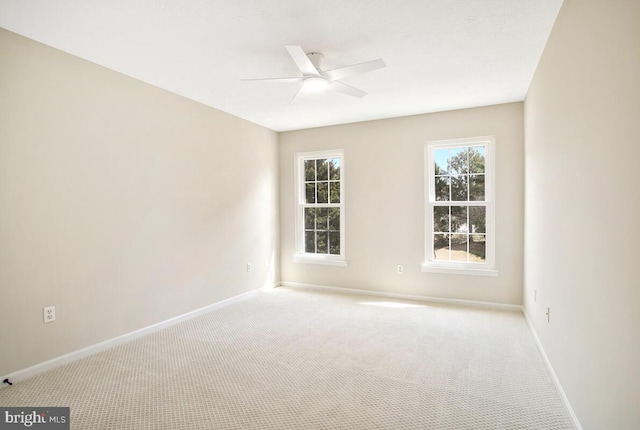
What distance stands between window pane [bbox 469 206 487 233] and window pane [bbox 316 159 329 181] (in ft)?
6.97

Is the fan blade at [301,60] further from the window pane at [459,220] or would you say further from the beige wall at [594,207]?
the window pane at [459,220]

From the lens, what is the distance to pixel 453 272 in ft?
15.0

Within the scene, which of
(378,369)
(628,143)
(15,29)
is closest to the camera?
(628,143)

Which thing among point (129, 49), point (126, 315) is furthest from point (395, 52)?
point (126, 315)

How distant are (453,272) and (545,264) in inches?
70.9

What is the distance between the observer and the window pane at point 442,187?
185 inches

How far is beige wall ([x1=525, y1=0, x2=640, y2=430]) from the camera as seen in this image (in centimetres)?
130

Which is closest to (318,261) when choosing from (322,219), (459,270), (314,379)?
(322,219)

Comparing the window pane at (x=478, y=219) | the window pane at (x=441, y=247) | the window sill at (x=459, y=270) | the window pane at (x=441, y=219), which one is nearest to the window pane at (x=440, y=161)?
the window pane at (x=441, y=219)

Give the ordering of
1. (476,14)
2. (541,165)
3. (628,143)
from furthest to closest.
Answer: (541,165), (476,14), (628,143)

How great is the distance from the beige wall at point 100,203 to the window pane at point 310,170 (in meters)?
1.30

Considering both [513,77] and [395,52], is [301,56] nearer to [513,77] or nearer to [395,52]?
[395,52]

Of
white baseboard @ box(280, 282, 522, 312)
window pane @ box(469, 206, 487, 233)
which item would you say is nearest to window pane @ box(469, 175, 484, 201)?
window pane @ box(469, 206, 487, 233)

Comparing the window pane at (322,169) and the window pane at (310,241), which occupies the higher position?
the window pane at (322,169)
